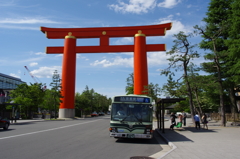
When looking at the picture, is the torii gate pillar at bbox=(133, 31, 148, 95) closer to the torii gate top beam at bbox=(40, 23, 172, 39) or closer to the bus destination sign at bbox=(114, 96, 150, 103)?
the torii gate top beam at bbox=(40, 23, 172, 39)

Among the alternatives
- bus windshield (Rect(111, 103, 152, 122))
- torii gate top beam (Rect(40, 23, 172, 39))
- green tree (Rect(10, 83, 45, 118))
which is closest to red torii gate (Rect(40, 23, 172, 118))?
torii gate top beam (Rect(40, 23, 172, 39))

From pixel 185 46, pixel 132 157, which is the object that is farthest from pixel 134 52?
pixel 132 157

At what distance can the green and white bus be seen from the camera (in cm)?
1095

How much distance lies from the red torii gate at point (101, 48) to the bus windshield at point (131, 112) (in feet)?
76.7

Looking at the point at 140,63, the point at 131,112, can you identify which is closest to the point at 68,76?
the point at 140,63

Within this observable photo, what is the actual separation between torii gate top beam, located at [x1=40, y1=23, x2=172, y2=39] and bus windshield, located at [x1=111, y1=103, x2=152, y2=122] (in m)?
26.8

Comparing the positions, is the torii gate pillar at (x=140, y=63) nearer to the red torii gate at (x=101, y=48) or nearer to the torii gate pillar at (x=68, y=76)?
the red torii gate at (x=101, y=48)

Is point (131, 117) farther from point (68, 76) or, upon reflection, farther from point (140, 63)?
point (68, 76)

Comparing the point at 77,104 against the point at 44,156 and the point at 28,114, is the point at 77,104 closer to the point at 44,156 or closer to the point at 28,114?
the point at 28,114

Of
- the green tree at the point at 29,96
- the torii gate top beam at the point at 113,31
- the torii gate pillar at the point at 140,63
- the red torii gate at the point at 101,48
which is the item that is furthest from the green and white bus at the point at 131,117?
the green tree at the point at 29,96

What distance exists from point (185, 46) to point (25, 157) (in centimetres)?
1742

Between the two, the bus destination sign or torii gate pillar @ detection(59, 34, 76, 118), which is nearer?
the bus destination sign

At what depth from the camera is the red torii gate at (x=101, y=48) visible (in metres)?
36.5

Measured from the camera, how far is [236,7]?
2150 cm
